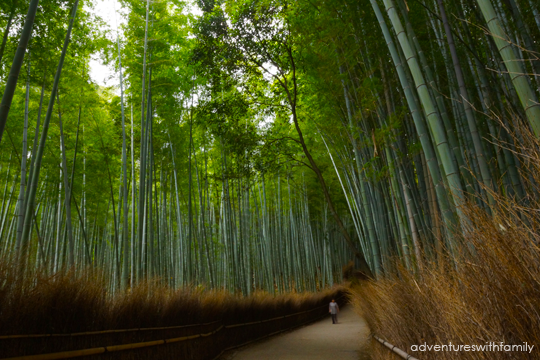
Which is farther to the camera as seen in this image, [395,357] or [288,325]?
[288,325]

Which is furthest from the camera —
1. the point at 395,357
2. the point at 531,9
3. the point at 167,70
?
the point at 167,70

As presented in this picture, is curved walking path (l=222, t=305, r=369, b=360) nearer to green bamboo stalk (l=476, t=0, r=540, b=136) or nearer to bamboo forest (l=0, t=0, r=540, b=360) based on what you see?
bamboo forest (l=0, t=0, r=540, b=360)

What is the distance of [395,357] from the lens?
8.72 feet

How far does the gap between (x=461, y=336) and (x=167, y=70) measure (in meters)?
6.25

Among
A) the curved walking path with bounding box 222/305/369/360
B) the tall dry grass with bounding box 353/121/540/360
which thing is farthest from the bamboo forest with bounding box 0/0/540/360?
the curved walking path with bounding box 222/305/369/360

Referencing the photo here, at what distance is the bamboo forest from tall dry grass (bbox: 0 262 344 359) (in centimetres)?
2

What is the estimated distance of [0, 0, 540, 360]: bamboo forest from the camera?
1.61 m

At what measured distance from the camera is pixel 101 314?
2.68 meters

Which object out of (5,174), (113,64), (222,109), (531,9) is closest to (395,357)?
(531,9)

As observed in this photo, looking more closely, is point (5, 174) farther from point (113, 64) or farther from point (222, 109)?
point (222, 109)

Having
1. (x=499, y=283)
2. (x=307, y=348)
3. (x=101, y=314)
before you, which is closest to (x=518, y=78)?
(x=499, y=283)

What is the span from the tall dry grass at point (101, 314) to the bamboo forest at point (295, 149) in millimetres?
16

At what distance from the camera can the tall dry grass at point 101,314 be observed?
1961mm

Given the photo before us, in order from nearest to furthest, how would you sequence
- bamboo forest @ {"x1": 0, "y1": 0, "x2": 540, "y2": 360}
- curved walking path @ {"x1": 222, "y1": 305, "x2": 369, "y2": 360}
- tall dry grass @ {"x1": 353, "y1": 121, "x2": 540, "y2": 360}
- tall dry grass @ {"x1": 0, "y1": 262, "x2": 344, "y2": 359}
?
1. tall dry grass @ {"x1": 353, "y1": 121, "x2": 540, "y2": 360}
2. bamboo forest @ {"x1": 0, "y1": 0, "x2": 540, "y2": 360}
3. tall dry grass @ {"x1": 0, "y1": 262, "x2": 344, "y2": 359}
4. curved walking path @ {"x1": 222, "y1": 305, "x2": 369, "y2": 360}
